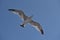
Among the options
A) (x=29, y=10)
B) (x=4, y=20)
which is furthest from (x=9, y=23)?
(x=29, y=10)

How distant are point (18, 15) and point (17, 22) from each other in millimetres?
72

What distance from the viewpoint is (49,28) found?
8.41 ft

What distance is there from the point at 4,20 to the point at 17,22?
0.43 feet

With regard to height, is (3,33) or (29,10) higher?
(29,10)

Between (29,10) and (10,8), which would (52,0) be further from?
(10,8)

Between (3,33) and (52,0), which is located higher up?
(52,0)

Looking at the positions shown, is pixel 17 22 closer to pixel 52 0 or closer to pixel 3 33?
pixel 3 33

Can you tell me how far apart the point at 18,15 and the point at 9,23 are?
125 mm

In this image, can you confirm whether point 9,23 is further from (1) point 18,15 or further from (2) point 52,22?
(2) point 52,22

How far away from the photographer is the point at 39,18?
2.55m

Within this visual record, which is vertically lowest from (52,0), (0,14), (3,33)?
(3,33)

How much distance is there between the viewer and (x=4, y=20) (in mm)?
2510

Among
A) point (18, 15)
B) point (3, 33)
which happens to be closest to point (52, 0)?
point (18, 15)

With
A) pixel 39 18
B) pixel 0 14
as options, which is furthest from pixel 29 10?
pixel 0 14
